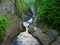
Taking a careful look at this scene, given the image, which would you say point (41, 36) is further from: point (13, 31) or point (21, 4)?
point (21, 4)

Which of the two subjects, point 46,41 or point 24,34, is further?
point 24,34

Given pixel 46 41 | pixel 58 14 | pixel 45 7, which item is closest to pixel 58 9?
pixel 58 14

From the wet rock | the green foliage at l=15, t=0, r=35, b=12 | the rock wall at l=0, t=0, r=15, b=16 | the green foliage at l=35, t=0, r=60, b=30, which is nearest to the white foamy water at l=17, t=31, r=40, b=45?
the wet rock

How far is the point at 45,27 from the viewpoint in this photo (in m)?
9.08

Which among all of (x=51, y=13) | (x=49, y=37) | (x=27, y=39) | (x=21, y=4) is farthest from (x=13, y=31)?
(x=21, y=4)

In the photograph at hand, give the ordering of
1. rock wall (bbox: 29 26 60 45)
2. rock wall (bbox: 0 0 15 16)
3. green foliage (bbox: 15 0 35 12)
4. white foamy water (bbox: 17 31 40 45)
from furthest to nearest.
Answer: green foliage (bbox: 15 0 35 12)
white foamy water (bbox: 17 31 40 45)
rock wall (bbox: 0 0 15 16)
rock wall (bbox: 29 26 60 45)

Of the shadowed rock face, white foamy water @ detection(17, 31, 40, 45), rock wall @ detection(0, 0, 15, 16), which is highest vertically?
rock wall @ detection(0, 0, 15, 16)

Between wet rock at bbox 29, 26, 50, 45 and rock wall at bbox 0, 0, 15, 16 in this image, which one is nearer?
wet rock at bbox 29, 26, 50, 45

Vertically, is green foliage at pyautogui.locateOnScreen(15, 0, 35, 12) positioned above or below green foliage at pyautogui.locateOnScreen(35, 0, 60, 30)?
below

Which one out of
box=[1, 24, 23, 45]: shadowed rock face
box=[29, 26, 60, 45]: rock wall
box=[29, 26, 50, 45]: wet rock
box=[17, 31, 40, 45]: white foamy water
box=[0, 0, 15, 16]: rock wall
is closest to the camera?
box=[29, 26, 60, 45]: rock wall

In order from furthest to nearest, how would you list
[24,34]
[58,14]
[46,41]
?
[24,34] < [46,41] < [58,14]

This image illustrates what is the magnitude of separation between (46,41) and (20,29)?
3813 millimetres

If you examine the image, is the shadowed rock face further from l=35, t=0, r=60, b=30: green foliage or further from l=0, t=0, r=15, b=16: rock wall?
l=35, t=0, r=60, b=30: green foliage

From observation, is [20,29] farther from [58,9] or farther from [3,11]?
[58,9]
